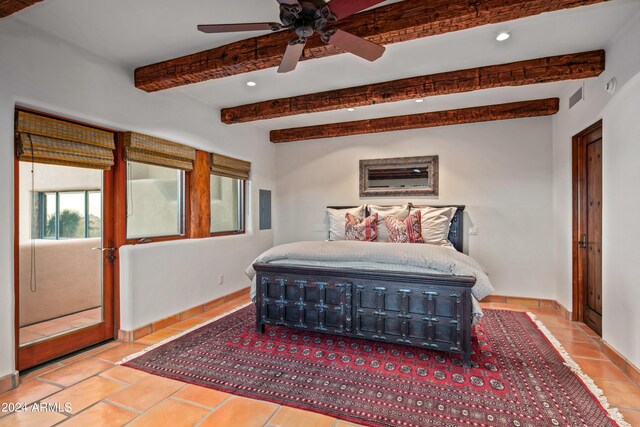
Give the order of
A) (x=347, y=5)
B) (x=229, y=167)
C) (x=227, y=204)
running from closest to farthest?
1. (x=347, y=5)
2. (x=229, y=167)
3. (x=227, y=204)

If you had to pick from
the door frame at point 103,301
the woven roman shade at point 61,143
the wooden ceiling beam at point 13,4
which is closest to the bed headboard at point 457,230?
the door frame at point 103,301

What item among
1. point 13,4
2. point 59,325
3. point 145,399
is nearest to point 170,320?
point 59,325

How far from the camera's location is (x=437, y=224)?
4.19 m

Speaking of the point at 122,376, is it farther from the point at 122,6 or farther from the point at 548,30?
the point at 548,30

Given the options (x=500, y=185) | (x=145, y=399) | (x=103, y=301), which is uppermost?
(x=500, y=185)

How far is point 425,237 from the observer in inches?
163

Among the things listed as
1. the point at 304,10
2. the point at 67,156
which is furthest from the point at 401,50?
the point at 67,156

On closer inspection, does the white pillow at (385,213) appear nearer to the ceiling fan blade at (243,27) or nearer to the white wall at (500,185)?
the white wall at (500,185)

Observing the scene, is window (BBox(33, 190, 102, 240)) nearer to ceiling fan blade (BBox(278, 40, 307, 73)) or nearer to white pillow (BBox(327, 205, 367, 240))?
ceiling fan blade (BBox(278, 40, 307, 73))

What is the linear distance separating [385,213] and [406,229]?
48cm

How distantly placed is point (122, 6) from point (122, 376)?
2.65 meters

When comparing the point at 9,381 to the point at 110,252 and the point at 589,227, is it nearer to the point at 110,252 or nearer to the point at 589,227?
the point at 110,252

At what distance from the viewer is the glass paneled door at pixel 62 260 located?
2490mm

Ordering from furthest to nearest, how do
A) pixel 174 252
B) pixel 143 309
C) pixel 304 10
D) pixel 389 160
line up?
pixel 389 160
pixel 174 252
pixel 143 309
pixel 304 10
